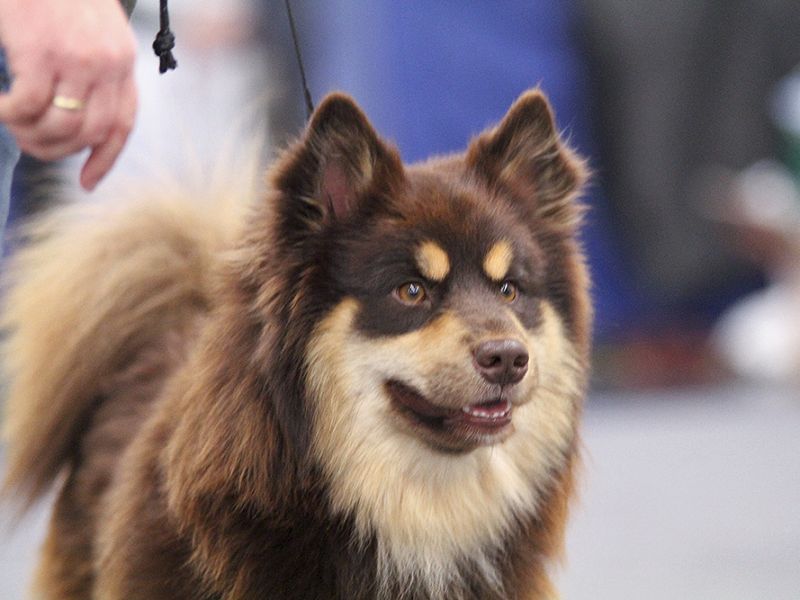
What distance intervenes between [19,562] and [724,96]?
495 cm

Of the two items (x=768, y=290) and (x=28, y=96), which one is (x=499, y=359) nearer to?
(x=28, y=96)

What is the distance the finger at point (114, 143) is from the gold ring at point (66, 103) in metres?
0.11

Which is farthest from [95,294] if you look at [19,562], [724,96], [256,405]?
[724,96]

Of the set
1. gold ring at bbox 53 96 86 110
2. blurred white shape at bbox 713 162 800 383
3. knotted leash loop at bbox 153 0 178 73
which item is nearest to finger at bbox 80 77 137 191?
gold ring at bbox 53 96 86 110

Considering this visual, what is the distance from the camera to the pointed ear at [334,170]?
2.59 metres

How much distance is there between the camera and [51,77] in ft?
6.55

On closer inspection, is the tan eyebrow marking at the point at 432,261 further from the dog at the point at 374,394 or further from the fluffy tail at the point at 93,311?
the fluffy tail at the point at 93,311

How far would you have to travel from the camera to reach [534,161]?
2.86 metres

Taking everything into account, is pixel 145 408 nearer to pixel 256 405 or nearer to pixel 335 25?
pixel 256 405

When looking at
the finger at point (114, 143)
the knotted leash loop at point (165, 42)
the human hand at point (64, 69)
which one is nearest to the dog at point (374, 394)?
the knotted leash loop at point (165, 42)

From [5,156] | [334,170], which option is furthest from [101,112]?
[334,170]

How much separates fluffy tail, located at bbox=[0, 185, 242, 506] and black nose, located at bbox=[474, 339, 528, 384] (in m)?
1.02

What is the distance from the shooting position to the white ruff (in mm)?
2551

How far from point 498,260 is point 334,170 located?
1.27 ft
